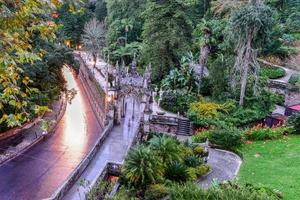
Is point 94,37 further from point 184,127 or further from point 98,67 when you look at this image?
point 184,127

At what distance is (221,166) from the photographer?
22953 millimetres

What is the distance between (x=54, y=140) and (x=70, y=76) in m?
28.5

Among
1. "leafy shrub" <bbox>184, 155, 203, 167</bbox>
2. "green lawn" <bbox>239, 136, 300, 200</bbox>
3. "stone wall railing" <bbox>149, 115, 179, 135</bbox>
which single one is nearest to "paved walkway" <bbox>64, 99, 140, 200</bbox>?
"stone wall railing" <bbox>149, 115, 179, 135</bbox>

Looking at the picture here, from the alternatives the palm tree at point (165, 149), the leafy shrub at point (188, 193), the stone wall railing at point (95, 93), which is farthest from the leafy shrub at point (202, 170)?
the stone wall railing at point (95, 93)

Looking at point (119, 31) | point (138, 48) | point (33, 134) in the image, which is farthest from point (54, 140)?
point (119, 31)

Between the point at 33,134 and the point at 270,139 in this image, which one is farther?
the point at 33,134

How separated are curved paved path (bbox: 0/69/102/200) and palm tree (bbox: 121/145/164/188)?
6.36 m

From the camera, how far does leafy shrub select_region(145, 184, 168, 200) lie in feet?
54.7

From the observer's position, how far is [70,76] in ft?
193

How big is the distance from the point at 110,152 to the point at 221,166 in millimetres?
7185

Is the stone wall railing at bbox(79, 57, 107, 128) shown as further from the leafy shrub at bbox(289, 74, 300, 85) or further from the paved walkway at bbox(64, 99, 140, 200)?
the leafy shrub at bbox(289, 74, 300, 85)

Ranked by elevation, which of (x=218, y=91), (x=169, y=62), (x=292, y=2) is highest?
(x=292, y=2)

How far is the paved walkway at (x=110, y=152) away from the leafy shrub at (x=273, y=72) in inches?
683

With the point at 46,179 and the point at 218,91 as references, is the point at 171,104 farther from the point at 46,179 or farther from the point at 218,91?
the point at 46,179
